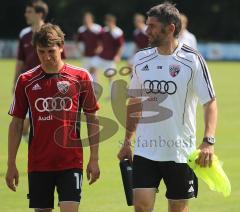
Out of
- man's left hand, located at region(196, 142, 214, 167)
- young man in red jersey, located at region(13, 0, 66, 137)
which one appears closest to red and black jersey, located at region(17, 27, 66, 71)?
young man in red jersey, located at region(13, 0, 66, 137)

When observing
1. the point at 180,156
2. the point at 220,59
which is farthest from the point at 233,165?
the point at 220,59

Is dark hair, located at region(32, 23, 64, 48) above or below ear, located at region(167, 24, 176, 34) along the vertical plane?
below

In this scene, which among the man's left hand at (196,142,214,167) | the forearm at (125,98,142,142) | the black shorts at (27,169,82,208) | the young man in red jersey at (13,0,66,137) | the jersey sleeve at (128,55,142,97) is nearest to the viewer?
the man's left hand at (196,142,214,167)

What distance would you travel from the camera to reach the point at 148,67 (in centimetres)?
720

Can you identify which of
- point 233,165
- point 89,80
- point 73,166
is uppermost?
point 89,80

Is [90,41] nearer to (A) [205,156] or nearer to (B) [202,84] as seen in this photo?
(B) [202,84]

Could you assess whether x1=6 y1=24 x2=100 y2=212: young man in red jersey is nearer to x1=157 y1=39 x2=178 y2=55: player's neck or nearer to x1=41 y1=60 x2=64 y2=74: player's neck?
x1=41 y1=60 x2=64 y2=74: player's neck

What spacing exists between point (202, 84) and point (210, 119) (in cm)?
33

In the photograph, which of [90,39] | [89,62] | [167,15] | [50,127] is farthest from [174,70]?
[90,39]

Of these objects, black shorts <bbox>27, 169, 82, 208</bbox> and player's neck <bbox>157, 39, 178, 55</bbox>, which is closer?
black shorts <bbox>27, 169, 82, 208</bbox>

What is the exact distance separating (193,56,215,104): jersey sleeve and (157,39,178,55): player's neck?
9.7 inches

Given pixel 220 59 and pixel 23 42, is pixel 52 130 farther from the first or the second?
pixel 220 59

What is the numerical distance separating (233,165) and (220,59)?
41544mm

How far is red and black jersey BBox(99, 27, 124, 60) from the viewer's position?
91.1 feet
